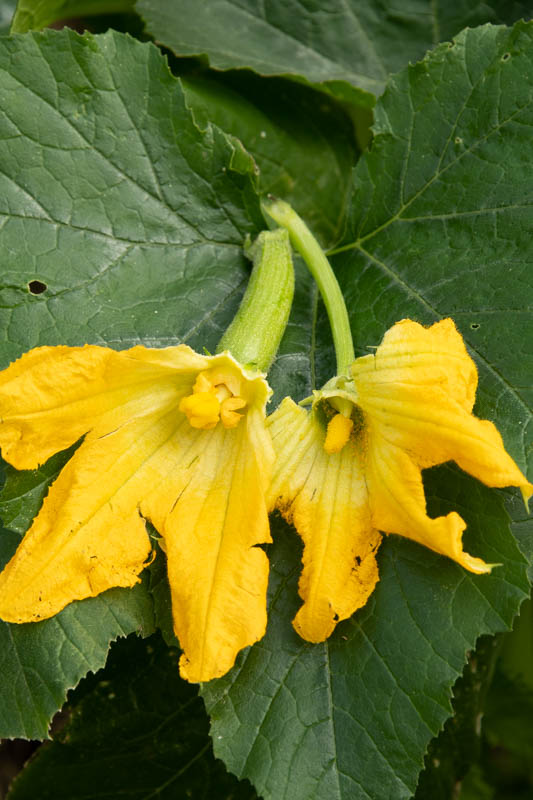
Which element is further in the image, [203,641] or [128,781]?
[128,781]

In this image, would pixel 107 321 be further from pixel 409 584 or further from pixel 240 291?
pixel 409 584

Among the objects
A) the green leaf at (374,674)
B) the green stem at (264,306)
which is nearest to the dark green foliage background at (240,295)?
the green leaf at (374,674)

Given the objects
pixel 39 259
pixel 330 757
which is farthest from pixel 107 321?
pixel 330 757

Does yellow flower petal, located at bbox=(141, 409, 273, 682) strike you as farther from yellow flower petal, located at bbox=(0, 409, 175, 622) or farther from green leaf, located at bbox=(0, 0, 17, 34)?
green leaf, located at bbox=(0, 0, 17, 34)

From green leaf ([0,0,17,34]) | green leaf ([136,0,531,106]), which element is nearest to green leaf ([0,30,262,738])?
green leaf ([136,0,531,106])

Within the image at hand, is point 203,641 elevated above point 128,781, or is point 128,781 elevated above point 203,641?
point 203,641

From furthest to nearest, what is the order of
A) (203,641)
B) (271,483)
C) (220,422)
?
1. (220,422)
2. (271,483)
3. (203,641)
